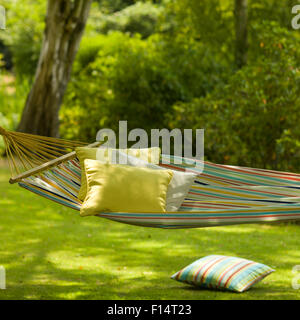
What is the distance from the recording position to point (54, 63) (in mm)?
6816

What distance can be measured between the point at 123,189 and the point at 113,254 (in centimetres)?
100

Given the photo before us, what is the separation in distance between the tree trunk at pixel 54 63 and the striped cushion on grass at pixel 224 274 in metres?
4.12

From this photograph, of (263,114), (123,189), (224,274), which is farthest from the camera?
(263,114)

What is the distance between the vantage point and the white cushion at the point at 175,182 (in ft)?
11.2

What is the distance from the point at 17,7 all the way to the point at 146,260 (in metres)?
9.53

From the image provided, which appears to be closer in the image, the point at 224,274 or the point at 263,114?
the point at 224,274

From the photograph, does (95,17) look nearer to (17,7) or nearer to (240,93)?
(17,7)

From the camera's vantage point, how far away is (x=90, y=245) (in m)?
4.45

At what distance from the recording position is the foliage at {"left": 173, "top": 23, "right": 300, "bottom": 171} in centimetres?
521
